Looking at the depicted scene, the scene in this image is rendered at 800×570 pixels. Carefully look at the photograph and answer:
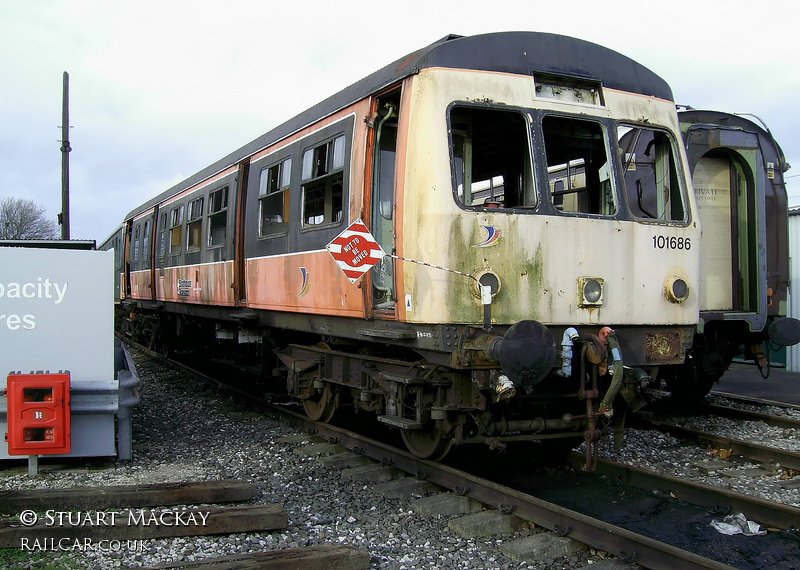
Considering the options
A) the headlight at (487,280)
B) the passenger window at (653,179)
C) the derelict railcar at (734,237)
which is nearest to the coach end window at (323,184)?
the headlight at (487,280)

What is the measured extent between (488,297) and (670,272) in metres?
1.70

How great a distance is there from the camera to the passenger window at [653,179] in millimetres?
5762

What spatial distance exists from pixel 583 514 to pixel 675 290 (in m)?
1.88

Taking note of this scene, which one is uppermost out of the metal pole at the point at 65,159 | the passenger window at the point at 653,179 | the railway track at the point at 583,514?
the metal pole at the point at 65,159

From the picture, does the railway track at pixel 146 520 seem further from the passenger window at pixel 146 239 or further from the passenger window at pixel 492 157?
the passenger window at pixel 146 239

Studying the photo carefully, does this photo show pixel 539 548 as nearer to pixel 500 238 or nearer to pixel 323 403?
pixel 500 238

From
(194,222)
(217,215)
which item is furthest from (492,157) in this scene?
(194,222)

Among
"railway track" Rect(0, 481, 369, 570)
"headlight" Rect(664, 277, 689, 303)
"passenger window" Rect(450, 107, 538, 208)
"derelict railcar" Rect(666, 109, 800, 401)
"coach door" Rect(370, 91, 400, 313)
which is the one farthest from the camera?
"derelict railcar" Rect(666, 109, 800, 401)

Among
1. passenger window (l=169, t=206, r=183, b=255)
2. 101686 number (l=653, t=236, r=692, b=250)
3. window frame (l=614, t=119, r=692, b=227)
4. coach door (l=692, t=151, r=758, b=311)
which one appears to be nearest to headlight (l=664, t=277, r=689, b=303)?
101686 number (l=653, t=236, r=692, b=250)

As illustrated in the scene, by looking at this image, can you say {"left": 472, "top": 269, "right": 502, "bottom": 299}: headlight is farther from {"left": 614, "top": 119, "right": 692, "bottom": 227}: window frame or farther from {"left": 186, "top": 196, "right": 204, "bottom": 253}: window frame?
{"left": 186, "top": 196, "right": 204, "bottom": 253}: window frame

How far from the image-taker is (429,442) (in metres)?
5.86

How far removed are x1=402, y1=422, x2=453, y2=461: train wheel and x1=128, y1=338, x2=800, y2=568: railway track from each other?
0.42 ft

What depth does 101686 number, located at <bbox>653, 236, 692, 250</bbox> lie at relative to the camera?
552 cm

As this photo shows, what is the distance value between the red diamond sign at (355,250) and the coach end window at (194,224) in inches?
227
